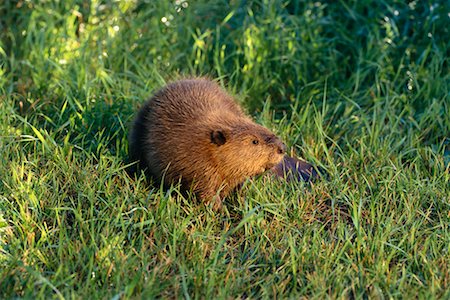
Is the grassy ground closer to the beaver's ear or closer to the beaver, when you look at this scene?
the beaver

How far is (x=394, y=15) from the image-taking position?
20.7ft

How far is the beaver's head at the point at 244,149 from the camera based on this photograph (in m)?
4.79

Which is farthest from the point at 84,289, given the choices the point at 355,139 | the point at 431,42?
the point at 431,42

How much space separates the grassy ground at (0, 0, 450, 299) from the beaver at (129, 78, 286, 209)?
0.39 ft

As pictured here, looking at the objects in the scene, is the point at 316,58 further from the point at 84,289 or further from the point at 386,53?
the point at 84,289

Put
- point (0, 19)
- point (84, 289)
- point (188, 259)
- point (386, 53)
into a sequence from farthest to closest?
point (0, 19) < point (386, 53) < point (188, 259) < point (84, 289)

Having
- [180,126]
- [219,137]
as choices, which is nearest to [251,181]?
[219,137]

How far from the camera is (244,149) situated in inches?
189

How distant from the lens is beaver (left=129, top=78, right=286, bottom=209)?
4.77m

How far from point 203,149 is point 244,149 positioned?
0.24 m

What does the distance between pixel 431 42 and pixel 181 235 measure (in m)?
2.91

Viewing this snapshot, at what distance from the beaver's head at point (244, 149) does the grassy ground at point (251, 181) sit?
0.13m

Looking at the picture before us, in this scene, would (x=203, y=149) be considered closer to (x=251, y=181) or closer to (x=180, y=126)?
(x=180, y=126)

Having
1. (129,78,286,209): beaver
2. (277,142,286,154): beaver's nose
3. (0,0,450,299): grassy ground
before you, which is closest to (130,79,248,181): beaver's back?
(129,78,286,209): beaver
